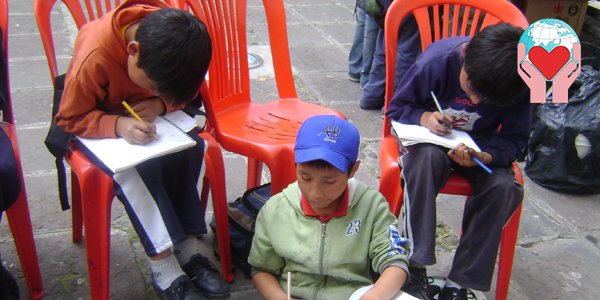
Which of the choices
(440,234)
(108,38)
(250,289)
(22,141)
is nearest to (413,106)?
(440,234)

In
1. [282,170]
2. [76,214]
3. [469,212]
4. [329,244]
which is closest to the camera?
[329,244]

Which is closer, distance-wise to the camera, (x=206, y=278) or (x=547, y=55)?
(x=547, y=55)

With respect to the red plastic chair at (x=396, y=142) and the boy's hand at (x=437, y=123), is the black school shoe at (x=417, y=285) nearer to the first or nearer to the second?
the red plastic chair at (x=396, y=142)

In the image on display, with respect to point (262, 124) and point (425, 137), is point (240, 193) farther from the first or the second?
point (425, 137)

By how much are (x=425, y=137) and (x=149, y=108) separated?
95 cm

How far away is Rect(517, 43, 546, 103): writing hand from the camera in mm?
1790

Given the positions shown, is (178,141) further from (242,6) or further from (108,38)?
(242,6)

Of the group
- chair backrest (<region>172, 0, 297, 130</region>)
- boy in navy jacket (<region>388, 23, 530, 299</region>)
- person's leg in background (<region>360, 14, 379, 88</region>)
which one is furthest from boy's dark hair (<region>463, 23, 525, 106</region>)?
person's leg in background (<region>360, 14, 379, 88</region>)

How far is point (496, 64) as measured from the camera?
1846mm

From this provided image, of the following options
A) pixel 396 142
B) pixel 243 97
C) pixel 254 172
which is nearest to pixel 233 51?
pixel 243 97

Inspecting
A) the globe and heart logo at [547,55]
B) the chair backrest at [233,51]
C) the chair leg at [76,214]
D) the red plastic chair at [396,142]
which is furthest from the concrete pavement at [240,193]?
the globe and heart logo at [547,55]

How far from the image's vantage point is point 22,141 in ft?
10.2

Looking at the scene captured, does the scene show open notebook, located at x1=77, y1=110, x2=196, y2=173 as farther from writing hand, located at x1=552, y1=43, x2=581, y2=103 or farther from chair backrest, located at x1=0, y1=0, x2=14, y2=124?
writing hand, located at x1=552, y1=43, x2=581, y2=103

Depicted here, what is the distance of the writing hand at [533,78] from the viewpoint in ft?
5.87
